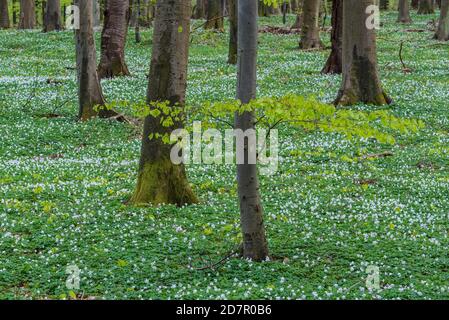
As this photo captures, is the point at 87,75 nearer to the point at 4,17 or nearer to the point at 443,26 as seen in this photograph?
the point at 443,26

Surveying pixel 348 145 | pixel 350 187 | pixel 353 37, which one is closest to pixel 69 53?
pixel 353 37

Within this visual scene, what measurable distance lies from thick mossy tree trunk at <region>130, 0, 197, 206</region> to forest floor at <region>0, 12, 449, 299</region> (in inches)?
17.0

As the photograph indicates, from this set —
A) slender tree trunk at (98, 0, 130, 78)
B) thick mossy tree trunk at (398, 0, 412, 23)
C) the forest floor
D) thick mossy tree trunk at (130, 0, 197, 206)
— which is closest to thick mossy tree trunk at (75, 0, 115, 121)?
the forest floor

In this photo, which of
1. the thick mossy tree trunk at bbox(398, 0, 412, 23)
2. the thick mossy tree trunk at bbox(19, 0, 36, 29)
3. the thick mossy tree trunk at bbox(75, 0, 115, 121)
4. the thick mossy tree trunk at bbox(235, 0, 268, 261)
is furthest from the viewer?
the thick mossy tree trunk at bbox(19, 0, 36, 29)

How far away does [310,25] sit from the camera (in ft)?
109

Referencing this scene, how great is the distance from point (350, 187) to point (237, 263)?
15.4 ft

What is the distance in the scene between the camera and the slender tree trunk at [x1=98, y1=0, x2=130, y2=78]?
25.7 metres

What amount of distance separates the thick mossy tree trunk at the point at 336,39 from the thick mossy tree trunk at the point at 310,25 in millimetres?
6148

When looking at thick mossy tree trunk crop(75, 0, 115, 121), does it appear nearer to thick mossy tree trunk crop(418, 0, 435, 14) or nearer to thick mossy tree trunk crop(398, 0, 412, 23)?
thick mossy tree trunk crop(398, 0, 412, 23)

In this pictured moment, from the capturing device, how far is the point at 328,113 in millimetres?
7562

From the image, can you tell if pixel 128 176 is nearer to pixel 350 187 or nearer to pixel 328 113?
pixel 350 187

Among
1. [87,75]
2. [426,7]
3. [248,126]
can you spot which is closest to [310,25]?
[87,75]

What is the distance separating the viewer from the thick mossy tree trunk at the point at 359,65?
19.2 meters
